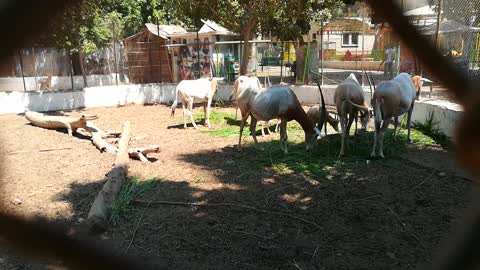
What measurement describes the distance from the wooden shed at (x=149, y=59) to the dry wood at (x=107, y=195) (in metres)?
13.2

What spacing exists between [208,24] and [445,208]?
21.1 metres

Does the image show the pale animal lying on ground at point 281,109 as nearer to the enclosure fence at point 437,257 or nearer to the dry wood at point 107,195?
the dry wood at point 107,195

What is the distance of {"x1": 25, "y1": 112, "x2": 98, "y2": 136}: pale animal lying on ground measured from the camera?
1052 centimetres

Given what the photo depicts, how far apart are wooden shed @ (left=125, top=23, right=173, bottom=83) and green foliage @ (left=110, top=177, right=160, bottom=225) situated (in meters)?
14.5

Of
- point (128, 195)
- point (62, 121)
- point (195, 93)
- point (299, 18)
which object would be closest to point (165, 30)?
point (299, 18)

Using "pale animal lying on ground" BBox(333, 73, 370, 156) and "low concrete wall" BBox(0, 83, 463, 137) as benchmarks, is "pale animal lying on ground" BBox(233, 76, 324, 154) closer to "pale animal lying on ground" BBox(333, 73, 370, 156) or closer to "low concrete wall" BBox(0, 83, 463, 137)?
"pale animal lying on ground" BBox(333, 73, 370, 156)

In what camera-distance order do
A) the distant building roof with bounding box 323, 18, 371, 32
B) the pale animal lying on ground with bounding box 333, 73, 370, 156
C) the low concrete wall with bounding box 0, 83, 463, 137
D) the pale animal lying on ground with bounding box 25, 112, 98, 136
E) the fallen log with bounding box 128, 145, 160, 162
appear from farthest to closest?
the low concrete wall with bounding box 0, 83, 463, 137, the pale animal lying on ground with bounding box 25, 112, 98, 136, the pale animal lying on ground with bounding box 333, 73, 370, 156, the fallen log with bounding box 128, 145, 160, 162, the distant building roof with bounding box 323, 18, 371, 32

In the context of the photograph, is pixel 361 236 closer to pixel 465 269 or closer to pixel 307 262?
pixel 307 262

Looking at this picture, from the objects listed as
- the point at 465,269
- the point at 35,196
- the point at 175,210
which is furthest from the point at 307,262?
the point at 35,196

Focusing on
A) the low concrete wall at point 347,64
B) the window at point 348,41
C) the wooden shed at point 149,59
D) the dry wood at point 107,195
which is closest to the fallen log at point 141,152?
the dry wood at point 107,195

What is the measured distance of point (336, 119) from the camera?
1002 centimetres

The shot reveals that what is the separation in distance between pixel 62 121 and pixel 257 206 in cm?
710

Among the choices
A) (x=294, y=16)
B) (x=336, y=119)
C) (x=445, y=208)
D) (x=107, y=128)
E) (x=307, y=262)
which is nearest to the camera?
(x=307, y=262)

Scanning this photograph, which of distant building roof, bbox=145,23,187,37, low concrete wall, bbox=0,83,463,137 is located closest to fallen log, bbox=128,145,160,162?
low concrete wall, bbox=0,83,463,137
